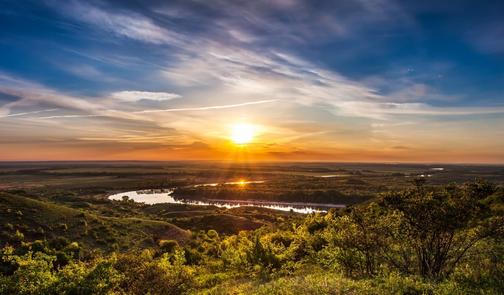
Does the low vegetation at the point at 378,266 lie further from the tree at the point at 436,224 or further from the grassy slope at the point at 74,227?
the grassy slope at the point at 74,227

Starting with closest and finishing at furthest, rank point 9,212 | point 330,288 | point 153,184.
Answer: point 330,288 < point 9,212 < point 153,184

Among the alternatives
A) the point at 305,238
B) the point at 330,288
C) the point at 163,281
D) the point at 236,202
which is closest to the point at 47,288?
the point at 163,281

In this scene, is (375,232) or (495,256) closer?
(495,256)

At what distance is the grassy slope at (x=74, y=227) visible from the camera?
42.5 metres

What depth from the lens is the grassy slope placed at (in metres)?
42.5

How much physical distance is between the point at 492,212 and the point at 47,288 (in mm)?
27807

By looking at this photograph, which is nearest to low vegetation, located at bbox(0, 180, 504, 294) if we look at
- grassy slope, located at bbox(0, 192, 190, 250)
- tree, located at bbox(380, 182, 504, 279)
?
tree, located at bbox(380, 182, 504, 279)

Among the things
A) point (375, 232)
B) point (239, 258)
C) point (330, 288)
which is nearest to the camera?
point (330, 288)

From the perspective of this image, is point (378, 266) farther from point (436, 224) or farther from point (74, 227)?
point (74, 227)

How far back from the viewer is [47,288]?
13.6 metres

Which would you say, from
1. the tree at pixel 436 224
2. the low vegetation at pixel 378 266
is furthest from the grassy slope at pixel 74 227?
the tree at pixel 436 224

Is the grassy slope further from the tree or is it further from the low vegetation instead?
the tree

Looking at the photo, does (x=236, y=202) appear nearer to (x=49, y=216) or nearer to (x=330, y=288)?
(x=49, y=216)

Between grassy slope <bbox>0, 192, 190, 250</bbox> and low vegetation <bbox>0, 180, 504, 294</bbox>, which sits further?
grassy slope <bbox>0, 192, 190, 250</bbox>
